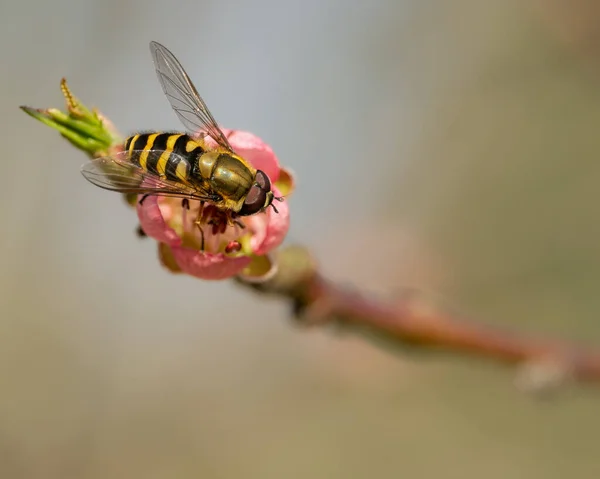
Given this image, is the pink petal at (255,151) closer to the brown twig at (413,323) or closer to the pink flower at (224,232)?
the pink flower at (224,232)

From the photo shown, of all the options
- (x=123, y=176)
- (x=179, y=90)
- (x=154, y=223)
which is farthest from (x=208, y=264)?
(x=179, y=90)

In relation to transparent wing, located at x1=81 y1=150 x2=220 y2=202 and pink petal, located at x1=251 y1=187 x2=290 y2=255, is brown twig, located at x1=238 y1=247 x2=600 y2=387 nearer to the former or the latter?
pink petal, located at x1=251 y1=187 x2=290 y2=255

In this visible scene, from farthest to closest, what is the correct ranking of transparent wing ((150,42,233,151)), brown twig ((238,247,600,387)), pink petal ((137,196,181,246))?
transparent wing ((150,42,233,151))
brown twig ((238,247,600,387))
pink petal ((137,196,181,246))

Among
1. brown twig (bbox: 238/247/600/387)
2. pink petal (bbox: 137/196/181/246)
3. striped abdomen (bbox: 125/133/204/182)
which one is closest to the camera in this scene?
pink petal (bbox: 137/196/181/246)

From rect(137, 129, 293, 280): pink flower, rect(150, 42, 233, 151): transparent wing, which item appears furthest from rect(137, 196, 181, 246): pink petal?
rect(150, 42, 233, 151): transparent wing

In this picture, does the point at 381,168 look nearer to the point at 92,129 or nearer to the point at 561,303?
the point at 561,303

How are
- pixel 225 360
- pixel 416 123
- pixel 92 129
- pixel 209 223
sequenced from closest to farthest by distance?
pixel 92 129
pixel 209 223
pixel 225 360
pixel 416 123

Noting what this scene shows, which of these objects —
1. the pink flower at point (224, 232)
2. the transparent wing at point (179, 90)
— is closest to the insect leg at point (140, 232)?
the pink flower at point (224, 232)

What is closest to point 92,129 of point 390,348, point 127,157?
point 127,157
